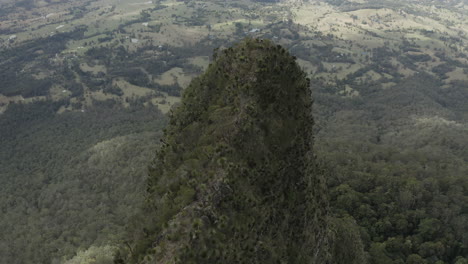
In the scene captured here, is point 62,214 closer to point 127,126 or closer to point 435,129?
point 127,126

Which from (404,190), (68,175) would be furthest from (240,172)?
(68,175)

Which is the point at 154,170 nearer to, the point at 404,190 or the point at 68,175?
the point at 404,190

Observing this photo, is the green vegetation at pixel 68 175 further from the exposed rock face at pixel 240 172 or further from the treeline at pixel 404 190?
the exposed rock face at pixel 240 172

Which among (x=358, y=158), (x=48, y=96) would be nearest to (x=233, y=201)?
(x=358, y=158)

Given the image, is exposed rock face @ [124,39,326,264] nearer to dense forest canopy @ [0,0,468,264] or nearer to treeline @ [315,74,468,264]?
dense forest canopy @ [0,0,468,264]

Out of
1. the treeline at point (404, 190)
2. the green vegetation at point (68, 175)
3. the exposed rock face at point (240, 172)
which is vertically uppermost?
the exposed rock face at point (240, 172)

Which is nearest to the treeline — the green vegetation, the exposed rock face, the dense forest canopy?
the dense forest canopy

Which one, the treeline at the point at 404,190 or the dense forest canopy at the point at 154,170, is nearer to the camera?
the treeline at the point at 404,190

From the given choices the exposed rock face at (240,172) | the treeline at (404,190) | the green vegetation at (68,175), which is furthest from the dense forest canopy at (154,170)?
the exposed rock face at (240,172)

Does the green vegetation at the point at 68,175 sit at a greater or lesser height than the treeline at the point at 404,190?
lesser
